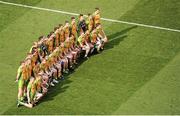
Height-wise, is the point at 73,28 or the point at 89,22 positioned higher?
the point at 89,22

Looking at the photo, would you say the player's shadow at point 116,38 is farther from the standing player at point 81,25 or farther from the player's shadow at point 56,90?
the player's shadow at point 56,90

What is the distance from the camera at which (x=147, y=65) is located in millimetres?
26922

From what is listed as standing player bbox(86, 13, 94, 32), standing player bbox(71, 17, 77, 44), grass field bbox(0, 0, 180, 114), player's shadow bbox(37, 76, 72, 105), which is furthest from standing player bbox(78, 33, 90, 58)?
player's shadow bbox(37, 76, 72, 105)

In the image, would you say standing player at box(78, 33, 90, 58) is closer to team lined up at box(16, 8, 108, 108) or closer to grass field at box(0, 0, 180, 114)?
team lined up at box(16, 8, 108, 108)

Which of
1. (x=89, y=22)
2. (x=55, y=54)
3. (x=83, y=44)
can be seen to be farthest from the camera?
(x=89, y=22)

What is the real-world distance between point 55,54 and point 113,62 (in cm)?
268

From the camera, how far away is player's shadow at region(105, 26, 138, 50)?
2886 centimetres

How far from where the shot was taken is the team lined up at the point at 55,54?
24.6 meters

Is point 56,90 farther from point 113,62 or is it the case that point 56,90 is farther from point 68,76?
point 113,62

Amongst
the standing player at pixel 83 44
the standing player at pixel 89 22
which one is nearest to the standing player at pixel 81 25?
the standing player at pixel 89 22

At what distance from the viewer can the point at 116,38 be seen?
1154 inches

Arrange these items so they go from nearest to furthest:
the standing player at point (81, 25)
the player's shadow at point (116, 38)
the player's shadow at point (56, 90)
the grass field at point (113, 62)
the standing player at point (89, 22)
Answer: the grass field at point (113, 62) < the player's shadow at point (56, 90) < the standing player at point (81, 25) < the standing player at point (89, 22) < the player's shadow at point (116, 38)

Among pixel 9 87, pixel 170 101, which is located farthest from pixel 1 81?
pixel 170 101

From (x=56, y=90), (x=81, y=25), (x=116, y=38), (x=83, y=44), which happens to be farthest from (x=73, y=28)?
(x=56, y=90)
